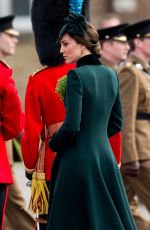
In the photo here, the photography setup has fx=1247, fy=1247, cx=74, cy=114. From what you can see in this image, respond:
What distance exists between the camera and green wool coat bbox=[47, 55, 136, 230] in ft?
25.1

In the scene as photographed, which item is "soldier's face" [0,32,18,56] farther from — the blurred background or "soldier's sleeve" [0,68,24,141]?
the blurred background

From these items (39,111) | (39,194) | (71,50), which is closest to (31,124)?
(39,111)

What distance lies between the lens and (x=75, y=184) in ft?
25.2

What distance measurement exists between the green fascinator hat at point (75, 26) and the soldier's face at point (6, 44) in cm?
277

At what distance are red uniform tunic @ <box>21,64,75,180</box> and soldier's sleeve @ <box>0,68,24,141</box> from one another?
16 centimetres

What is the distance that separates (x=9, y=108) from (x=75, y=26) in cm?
97

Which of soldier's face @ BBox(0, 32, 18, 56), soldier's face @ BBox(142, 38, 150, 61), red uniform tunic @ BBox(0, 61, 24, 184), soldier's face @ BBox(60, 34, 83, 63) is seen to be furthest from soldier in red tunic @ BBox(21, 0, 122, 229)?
soldier's face @ BBox(142, 38, 150, 61)

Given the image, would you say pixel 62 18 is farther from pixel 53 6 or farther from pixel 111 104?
pixel 111 104

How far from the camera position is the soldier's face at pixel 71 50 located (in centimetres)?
784

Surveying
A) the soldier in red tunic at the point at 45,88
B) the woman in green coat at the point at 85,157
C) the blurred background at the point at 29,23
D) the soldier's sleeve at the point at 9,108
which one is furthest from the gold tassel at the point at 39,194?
the blurred background at the point at 29,23

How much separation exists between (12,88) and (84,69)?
3.20 feet

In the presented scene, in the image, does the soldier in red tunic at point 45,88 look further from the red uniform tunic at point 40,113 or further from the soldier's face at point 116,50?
the soldier's face at point 116,50

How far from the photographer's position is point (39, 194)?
8.50 metres

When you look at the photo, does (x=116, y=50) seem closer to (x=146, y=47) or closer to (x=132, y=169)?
(x=146, y=47)
